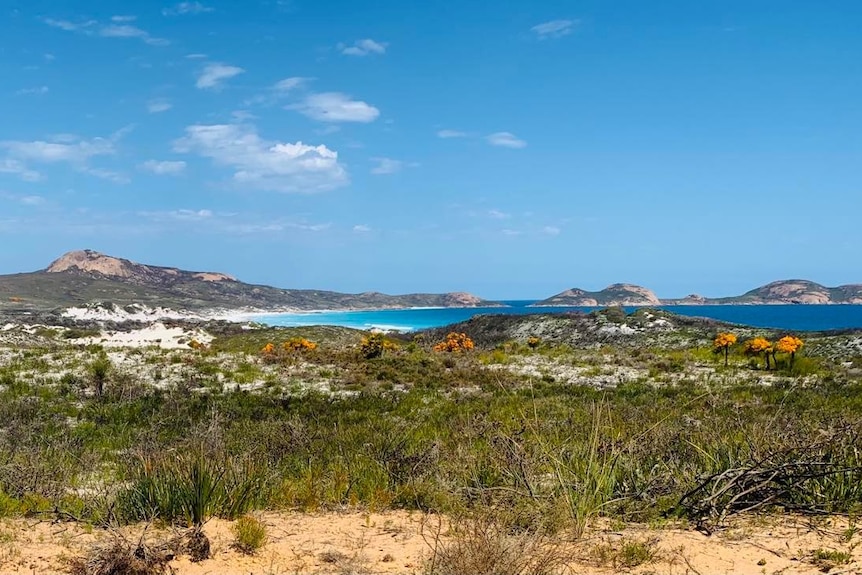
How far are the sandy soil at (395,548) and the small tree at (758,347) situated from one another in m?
19.1

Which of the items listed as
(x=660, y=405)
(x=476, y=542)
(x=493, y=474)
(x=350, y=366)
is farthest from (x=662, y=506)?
(x=350, y=366)

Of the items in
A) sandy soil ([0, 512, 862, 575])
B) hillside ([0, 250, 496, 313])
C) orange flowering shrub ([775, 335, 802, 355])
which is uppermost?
hillside ([0, 250, 496, 313])

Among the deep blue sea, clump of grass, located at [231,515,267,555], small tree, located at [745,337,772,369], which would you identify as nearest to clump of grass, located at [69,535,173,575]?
clump of grass, located at [231,515,267,555]

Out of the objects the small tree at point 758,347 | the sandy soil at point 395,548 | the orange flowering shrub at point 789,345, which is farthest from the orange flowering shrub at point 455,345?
the sandy soil at point 395,548

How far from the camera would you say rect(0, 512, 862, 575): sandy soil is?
4.70m

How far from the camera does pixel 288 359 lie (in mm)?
22891

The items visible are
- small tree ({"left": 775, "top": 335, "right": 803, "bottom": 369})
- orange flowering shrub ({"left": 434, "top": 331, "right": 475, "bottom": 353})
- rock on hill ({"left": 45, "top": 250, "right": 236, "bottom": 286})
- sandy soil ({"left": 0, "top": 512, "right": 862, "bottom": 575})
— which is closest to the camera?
sandy soil ({"left": 0, "top": 512, "right": 862, "bottom": 575})

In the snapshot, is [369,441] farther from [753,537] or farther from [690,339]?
[690,339]

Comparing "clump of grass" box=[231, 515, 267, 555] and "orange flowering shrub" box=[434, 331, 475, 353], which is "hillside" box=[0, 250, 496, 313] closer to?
"orange flowering shrub" box=[434, 331, 475, 353]

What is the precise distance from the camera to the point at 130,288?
129 m

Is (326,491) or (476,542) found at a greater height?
(476,542)

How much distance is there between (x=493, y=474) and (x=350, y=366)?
A: 51.6ft

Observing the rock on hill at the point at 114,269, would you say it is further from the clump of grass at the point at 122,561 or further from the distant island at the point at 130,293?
the clump of grass at the point at 122,561

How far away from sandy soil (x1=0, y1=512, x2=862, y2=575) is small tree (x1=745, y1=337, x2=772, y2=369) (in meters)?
19.1
